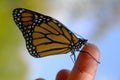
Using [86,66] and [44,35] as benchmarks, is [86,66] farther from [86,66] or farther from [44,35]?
[44,35]

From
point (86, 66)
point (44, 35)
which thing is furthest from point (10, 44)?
point (86, 66)

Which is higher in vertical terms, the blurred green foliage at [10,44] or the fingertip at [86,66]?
the fingertip at [86,66]

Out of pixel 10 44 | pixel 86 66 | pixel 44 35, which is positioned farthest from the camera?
pixel 10 44

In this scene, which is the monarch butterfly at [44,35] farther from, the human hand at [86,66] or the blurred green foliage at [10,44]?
the blurred green foliage at [10,44]

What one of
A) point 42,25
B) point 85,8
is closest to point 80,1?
point 85,8

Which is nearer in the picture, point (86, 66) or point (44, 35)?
point (86, 66)

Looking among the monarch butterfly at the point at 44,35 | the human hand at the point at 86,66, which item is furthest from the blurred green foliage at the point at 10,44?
the human hand at the point at 86,66
